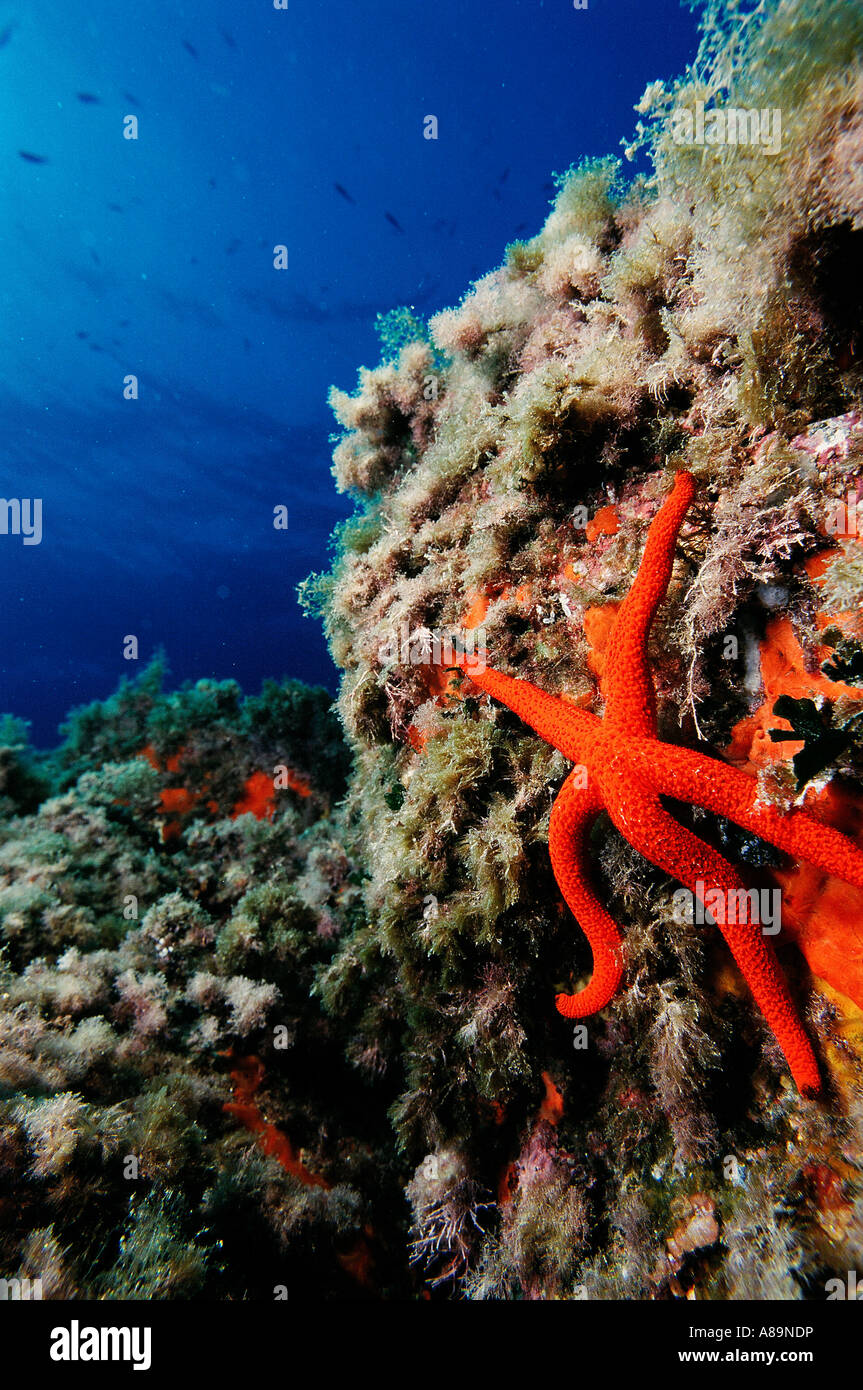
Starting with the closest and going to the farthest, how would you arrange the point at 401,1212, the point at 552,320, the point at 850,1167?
the point at 850,1167 → the point at 552,320 → the point at 401,1212


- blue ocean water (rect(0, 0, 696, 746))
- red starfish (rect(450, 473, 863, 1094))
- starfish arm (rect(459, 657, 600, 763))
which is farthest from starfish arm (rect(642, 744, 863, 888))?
blue ocean water (rect(0, 0, 696, 746))

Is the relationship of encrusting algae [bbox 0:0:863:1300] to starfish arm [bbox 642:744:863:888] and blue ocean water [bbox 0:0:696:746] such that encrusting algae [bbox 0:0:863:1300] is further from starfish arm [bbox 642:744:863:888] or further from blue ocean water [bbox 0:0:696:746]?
blue ocean water [bbox 0:0:696:746]

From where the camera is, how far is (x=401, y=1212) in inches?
198

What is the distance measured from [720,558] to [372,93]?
127 ft

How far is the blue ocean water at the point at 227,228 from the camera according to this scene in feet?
83.6

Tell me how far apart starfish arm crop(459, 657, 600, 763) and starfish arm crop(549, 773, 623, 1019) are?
203mm

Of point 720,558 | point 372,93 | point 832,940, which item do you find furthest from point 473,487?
point 372,93

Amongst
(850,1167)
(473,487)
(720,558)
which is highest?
(473,487)

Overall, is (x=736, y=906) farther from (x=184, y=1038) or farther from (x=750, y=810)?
(x=184, y=1038)

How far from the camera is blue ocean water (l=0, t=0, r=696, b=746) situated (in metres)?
25.5

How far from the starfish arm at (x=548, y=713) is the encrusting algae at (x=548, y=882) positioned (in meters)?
0.33

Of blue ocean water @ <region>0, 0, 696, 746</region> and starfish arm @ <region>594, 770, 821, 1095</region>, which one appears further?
blue ocean water @ <region>0, 0, 696, 746</region>

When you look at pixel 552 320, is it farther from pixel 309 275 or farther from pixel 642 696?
pixel 309 275

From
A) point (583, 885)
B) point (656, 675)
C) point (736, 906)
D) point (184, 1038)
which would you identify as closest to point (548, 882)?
point (583, 885)
